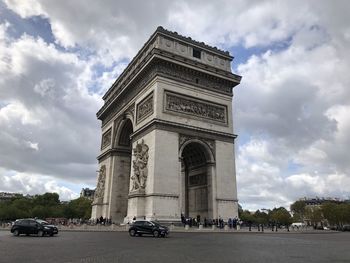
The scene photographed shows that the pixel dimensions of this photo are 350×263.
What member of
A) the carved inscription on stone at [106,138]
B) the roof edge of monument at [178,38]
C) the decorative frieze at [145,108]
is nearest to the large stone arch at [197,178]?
the decorative frieze at [145,108]

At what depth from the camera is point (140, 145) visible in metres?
34.4

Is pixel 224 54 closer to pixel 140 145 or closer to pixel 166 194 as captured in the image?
pixel 140 145

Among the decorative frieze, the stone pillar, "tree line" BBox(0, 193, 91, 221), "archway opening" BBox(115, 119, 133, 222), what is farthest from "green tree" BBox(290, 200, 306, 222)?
the decorative frieze

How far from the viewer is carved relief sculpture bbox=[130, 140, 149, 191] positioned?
32.7 metres

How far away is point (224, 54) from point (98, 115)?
73.6ft

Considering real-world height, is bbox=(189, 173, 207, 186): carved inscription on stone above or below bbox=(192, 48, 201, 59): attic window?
below

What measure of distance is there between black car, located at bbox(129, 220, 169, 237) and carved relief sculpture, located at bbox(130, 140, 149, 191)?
921 centimetres

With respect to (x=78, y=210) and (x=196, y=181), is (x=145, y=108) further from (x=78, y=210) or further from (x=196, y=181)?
(x=78, y=210)

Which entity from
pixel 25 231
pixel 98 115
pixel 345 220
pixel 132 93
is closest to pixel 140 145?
pixel 132 93

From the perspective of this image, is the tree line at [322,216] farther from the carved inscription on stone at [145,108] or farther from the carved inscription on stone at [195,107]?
the carved inscription on stone at [145,108]

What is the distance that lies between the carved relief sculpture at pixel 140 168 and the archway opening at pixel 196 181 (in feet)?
15.5

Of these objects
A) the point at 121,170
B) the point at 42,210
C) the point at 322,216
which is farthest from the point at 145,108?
the point at 322,216

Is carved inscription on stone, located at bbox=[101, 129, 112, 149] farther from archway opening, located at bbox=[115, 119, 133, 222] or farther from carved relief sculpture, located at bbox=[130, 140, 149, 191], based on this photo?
carved relief sculpture, located at bbox=[130, 140, 149, 191]

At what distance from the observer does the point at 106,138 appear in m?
48.8
